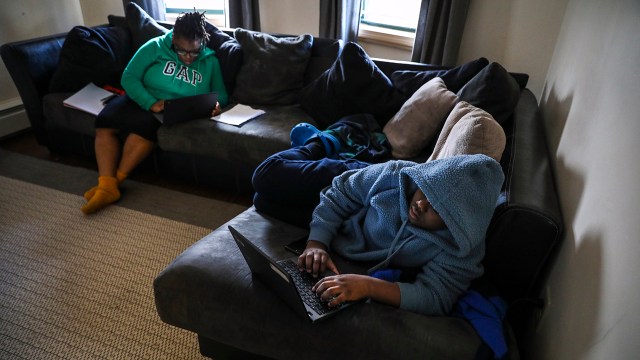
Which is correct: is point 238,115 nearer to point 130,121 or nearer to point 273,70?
point 273,70

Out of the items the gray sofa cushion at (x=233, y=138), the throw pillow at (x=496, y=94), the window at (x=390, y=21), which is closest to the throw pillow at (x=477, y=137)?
the throw pillow at (x=496, y=94)

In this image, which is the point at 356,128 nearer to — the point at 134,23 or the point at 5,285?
the point at 5,285

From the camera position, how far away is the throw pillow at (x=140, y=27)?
275 cm

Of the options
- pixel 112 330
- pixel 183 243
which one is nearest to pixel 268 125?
pixel 183 243

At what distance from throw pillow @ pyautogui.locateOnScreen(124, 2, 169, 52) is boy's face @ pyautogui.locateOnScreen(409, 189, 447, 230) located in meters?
2.36

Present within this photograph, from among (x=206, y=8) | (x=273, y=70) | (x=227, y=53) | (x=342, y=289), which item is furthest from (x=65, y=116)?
(x=342, y=289)

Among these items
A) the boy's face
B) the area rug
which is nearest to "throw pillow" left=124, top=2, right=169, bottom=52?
the area rug

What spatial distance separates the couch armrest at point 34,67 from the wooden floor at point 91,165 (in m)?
0.15

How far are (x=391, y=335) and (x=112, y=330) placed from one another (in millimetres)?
1078

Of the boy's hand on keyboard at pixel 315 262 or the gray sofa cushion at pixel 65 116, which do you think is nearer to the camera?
the boy's hand on keyboard at pixel 315 262

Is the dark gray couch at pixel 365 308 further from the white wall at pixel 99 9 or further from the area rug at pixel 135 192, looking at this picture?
the white wall at pixel 99 9

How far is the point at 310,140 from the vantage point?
1771 mm

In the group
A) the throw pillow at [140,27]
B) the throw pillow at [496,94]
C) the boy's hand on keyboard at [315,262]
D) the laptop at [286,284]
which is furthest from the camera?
the throw pillow at [140,27]

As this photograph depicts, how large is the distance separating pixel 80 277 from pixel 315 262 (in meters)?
1.18
